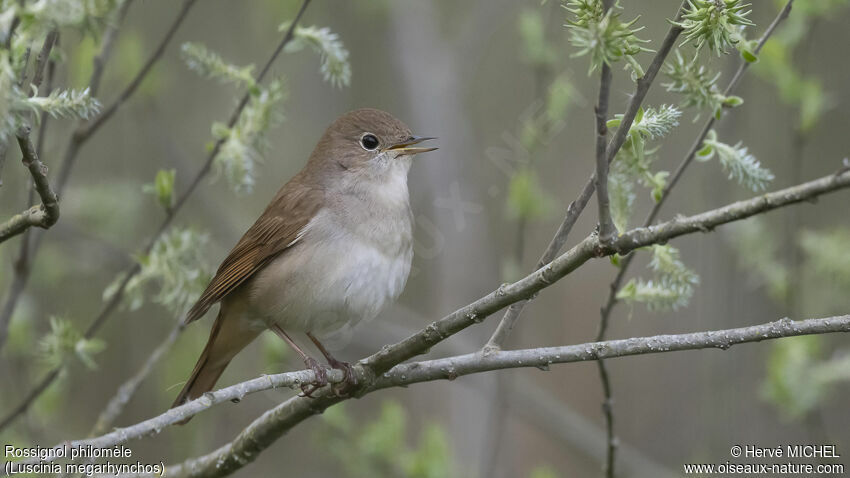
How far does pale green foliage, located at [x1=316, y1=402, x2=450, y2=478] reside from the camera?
479cm

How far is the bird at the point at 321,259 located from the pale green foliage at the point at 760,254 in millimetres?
2004

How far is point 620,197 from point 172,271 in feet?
6.27

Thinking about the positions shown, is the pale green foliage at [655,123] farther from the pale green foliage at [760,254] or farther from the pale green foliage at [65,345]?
the pale green foliage at [760,254]

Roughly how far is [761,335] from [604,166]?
26.3 inches

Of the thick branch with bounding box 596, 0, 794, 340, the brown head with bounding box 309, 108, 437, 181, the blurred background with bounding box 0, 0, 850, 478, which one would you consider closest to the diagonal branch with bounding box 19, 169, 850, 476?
the thick branch with bounding box 596, 0, 794, 340

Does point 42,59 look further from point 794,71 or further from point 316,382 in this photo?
point 794,71

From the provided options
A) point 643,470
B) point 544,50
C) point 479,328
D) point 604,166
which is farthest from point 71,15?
point 479,328

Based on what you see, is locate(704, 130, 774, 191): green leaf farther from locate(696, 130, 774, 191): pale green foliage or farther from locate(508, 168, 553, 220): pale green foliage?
locate(508, 168, 553, 220): pale green foliage

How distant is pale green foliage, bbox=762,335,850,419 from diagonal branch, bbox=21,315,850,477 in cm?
219

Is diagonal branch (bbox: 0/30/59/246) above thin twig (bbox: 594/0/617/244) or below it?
below

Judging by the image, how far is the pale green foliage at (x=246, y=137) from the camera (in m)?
3.54

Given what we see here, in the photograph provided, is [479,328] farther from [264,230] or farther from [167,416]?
[167,416]

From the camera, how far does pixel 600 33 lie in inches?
75.4

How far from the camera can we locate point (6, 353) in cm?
494
